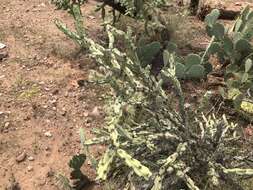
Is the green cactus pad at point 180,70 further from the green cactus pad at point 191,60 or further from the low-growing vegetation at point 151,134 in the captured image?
the low-growing vegetation at point 151,134

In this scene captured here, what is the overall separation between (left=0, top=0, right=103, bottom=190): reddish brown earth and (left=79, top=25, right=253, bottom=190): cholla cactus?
2.96ft

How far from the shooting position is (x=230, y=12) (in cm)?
A: 632

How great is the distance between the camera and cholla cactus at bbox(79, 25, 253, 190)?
3.28 m

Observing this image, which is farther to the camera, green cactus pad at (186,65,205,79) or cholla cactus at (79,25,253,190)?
green cactus pad at (186,65,205,79)

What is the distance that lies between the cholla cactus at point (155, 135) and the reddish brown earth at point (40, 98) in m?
0.90

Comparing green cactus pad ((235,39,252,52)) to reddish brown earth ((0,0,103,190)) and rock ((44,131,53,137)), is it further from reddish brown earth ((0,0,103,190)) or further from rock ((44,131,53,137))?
rock ((44,131,53,137))

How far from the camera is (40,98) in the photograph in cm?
502

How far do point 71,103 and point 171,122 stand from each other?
1.60 m

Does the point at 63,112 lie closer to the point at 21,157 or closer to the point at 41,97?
the point at 41,97

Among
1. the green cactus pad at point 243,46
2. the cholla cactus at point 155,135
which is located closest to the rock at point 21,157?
the cholla cactus at point 155,135

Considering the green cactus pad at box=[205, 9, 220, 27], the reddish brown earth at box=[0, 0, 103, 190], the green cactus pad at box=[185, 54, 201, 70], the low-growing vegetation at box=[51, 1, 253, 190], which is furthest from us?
the green cactus pad at box=[205, 9, 220, 27]

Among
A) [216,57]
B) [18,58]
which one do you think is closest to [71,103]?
[18,58]

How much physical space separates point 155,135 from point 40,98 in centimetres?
196

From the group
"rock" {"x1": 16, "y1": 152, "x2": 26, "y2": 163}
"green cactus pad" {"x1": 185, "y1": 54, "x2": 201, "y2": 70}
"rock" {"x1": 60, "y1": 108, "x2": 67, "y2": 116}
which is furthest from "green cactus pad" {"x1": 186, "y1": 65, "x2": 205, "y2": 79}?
"rock" {"x1": 16, "y1": 152, "x2": 26, "y2": 163}
